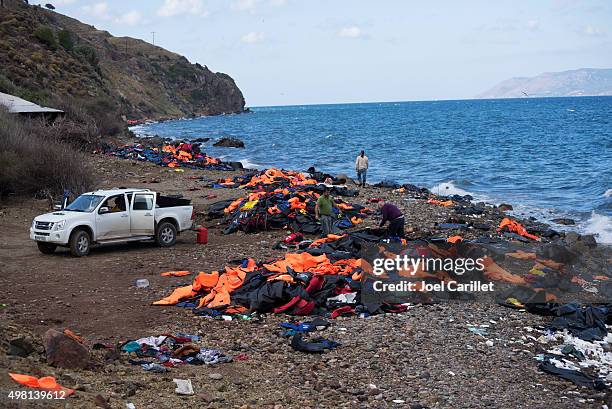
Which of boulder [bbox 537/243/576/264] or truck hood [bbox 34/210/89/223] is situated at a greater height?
truck hood [bbox 34/210/89/223]

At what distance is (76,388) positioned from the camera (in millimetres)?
6754

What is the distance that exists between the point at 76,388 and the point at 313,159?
136ft

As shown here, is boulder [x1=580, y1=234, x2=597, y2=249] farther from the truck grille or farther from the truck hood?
the truck grille

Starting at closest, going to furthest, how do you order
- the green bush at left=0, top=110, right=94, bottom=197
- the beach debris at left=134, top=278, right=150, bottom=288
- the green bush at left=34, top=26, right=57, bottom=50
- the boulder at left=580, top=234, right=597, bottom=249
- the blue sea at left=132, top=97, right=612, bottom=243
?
1. the beach debris at left=134, top=278, right=150, bottom=288
2. the boulder at left=580, top=234, right=597, bottom=249
3. the green bush at left=0, top=110, right=94, bottom=197
4. the blue sea at left=132, top=97, right=612, bottom=243
5. the green bush at left=34, top=26, right=57, bottom=50

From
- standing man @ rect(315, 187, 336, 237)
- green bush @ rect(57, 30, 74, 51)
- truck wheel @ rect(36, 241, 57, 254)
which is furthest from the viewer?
green bush @ rect(57, 30, 74, 51)

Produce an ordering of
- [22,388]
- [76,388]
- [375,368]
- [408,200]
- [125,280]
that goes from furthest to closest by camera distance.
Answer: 1. [408,200]
2. [125,280]
3. [375,368]
4. [76,388]
5. [22,388]

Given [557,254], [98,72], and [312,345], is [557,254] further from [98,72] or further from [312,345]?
[98,72]

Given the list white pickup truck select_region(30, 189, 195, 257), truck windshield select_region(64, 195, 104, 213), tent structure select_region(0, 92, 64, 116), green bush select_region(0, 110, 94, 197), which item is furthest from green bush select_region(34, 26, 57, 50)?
truck windshield select_region(64, 195, 104, 213)

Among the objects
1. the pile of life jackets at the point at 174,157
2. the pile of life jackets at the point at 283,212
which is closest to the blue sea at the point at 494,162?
the pile of life jackets at the point at 174,157

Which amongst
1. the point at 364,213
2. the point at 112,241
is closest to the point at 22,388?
the point at 112,241

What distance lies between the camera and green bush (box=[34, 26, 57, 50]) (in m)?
61.1

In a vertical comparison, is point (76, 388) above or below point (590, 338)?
above

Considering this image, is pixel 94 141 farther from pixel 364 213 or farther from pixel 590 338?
pixel 590 338

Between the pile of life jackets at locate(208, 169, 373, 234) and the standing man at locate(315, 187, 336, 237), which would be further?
the pile of life jackets at locate(208, 169, 373, 234)
